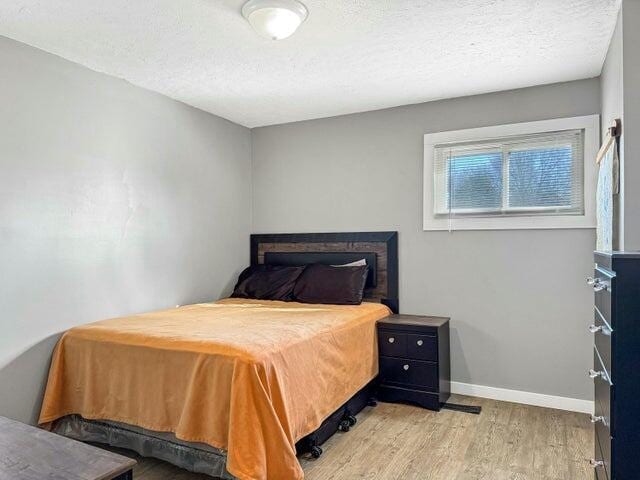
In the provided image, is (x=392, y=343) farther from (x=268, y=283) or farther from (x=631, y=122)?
(x=631, y=122)

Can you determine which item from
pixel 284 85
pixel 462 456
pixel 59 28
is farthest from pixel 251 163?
pixel 462 456

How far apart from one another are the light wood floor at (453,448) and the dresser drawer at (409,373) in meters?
0.19

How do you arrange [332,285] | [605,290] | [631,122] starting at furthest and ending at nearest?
[332,285], [631,122], [605,290]

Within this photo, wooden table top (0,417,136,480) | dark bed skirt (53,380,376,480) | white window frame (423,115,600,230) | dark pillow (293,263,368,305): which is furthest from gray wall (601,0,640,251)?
wooden table top (0,417,136,480)

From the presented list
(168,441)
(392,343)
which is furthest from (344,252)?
(168,441)

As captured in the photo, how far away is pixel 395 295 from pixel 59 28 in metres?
2.99

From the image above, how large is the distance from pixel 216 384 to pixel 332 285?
1.78 meters

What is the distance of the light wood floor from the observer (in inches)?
95.3

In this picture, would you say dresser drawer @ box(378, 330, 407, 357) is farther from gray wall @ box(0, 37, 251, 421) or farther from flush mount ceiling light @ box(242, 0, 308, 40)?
flush mount ceiling light @ box(242, 0, 308, 40)

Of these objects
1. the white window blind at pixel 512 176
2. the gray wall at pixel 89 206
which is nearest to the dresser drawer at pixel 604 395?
the white window blind at pixel 512 176

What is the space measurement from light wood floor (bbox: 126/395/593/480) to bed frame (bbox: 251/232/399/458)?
305 millimetres

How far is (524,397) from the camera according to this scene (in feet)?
11.3

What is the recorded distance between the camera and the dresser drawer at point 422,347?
131 inches

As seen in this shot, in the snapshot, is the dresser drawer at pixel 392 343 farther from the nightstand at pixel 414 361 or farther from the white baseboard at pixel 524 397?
the white baseboard at pixel 524 397
